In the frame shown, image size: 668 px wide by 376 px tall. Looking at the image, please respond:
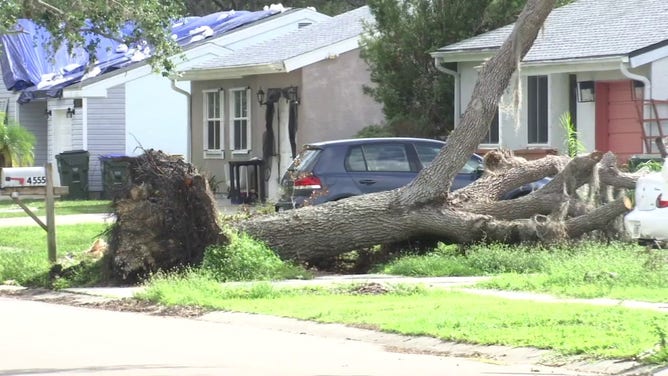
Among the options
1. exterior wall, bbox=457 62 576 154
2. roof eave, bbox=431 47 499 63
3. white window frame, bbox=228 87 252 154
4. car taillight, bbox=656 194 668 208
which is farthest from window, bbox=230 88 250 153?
car taillight, bbox=656 194 668 208

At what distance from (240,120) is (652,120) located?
12846mm

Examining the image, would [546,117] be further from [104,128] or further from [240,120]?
[104,128]

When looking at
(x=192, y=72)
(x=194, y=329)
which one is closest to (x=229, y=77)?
(x=192, y=72)

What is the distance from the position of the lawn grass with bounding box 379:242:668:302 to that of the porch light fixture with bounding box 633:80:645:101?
7.25 metres

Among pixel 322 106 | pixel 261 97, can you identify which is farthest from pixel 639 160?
pixel 261 97

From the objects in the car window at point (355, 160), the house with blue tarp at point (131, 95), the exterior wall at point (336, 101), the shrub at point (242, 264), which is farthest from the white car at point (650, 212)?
the house with blue tarp at point (131, 95)

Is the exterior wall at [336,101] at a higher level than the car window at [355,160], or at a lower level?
higher

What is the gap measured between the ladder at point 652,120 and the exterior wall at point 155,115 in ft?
54.5

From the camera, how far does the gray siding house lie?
30.0 metres

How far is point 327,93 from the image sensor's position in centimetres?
3027

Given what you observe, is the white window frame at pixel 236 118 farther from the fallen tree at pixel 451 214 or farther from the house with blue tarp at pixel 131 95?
the fallen tree at pixel 451 214

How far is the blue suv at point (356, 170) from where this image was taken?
19.2 meters

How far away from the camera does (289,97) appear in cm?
3012

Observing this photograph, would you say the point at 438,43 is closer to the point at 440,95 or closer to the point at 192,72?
the point at 440,95
